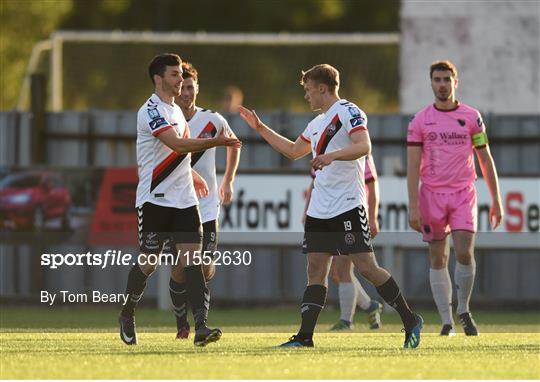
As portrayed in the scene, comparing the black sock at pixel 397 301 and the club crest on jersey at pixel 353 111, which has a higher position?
the club crest on jersey at pixel 353 111

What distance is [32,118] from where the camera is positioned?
19.4 meters

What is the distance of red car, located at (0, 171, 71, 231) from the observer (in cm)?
1806

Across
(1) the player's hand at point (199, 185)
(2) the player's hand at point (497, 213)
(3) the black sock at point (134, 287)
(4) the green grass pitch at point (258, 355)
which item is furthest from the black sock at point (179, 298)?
(2) the player's hand at point (497, 213)

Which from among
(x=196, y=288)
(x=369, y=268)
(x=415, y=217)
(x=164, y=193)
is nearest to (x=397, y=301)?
(x=369, y=268)

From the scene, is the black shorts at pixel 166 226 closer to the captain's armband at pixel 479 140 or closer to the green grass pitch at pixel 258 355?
the green grass pitch at pixel 258 355

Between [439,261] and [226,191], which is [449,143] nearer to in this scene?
[439,261]

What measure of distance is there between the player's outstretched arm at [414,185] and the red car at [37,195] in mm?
6064

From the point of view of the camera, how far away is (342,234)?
10969 millimetres

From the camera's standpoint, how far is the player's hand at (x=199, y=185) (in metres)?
12.2

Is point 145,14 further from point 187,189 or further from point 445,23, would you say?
point 187,189

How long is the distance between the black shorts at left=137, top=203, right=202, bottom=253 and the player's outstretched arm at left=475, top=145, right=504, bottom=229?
2.76m

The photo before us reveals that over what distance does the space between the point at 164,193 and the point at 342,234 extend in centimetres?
126

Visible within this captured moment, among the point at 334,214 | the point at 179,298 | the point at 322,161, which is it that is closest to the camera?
the point at 322,161

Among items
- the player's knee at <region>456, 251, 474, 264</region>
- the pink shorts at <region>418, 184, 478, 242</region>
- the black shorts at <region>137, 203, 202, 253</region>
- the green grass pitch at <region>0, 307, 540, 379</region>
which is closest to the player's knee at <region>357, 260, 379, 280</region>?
the green grass pitch at <region>0, 307, 540, 379</region>
